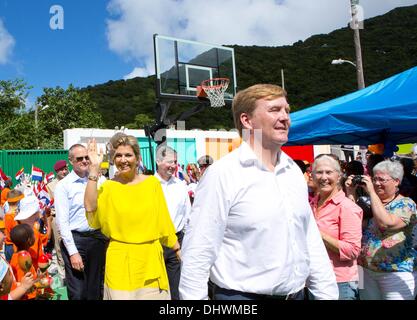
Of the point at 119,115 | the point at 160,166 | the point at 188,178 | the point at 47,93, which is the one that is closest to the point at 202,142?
the point at 188,178

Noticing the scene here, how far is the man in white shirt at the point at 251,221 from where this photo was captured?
181 centimetres

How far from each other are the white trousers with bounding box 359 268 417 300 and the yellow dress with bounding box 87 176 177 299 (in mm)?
1491

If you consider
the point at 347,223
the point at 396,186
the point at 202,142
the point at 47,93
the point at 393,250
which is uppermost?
the point at 47,93

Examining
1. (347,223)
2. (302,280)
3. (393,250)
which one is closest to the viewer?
(302,280)

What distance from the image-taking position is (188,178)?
34.1 feet

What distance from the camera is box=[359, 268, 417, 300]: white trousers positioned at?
330 centimetres

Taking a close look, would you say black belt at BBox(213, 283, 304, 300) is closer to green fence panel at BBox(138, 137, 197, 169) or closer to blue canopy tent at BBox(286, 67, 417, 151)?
blue canopy tent at BBox(286, 67, 417, 151)

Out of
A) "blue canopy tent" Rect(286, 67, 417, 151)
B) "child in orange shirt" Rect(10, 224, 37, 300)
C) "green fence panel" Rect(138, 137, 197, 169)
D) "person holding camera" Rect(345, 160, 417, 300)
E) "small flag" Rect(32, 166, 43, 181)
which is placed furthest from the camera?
"green fence panel" Rect(138, 137, 197, 169)

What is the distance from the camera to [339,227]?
314 cm

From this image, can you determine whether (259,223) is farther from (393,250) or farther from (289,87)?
(289,87)

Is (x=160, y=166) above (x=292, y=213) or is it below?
above

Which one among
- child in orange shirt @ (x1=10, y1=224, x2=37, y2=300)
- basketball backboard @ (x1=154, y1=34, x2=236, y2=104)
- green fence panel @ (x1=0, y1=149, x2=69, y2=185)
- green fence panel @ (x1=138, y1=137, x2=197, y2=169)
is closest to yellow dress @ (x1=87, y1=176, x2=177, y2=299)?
child in orange shirt @ (x1=10, y1=224, x2=37, y2=300)

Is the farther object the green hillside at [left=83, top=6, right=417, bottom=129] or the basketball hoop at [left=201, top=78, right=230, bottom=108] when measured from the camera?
the green hillside at [left=83, top=6, right=417, bottom=129]
